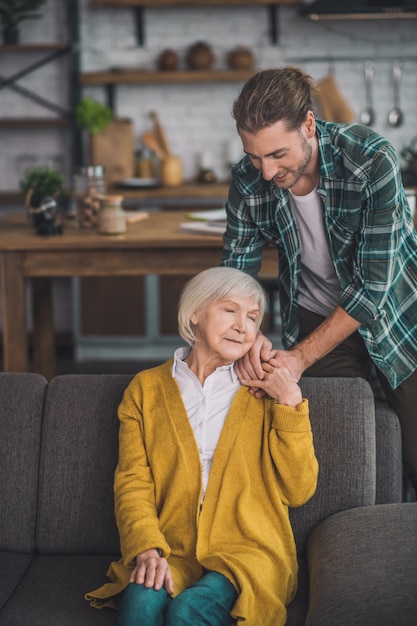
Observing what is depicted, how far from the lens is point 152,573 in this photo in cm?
174

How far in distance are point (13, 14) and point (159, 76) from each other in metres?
0.98

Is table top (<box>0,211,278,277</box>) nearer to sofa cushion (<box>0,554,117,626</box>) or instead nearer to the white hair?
the white hair

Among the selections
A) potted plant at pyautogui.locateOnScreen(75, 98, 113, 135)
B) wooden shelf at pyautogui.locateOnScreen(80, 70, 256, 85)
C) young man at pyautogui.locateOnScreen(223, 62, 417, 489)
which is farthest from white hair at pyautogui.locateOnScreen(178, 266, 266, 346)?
wooden shelf at pyautogui.locateOnScreen(80, 70, 256, 85)

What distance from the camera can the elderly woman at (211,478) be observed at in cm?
175

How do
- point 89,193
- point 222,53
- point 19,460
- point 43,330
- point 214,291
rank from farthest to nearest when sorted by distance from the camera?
point 222,53
point 43,330
point 89,193
point 19,460
point 214,291

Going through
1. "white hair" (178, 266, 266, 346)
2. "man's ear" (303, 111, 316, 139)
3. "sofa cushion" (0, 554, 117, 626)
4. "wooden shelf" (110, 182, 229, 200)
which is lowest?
"sofa cushion" (0, 554, 117, 626)

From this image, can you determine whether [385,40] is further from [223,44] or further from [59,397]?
[59,397]

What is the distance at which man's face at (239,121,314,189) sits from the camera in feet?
6.35

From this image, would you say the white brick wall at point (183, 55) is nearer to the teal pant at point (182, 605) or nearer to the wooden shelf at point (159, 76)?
the wooden shelf at point (159, 76)

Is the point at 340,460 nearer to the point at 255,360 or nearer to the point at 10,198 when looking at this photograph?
the point at 255,360

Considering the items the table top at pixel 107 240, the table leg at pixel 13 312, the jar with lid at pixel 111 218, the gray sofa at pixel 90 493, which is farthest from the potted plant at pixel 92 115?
the gray sofa at pixel 90 493

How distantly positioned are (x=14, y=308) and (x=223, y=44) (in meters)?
2.97

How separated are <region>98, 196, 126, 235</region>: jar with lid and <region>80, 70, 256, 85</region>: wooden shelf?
2.35m

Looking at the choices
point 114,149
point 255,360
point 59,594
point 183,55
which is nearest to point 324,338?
point 255,360
